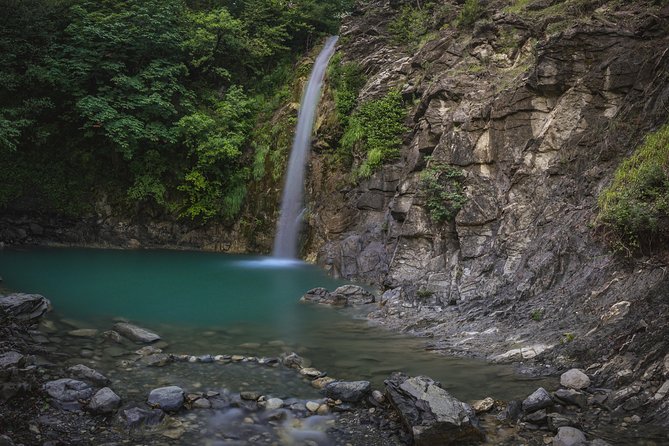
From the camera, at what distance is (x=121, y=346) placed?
7574 mm

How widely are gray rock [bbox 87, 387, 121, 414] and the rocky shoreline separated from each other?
0.01 meters

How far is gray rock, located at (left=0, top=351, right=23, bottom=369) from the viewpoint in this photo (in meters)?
5.73

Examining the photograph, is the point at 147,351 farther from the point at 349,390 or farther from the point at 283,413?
the point at 349,390

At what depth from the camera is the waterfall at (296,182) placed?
58.1 feet

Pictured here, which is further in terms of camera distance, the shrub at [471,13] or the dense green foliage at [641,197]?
the shrub at [471,13]

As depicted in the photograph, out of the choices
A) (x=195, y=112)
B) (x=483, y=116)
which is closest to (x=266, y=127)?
(x=195, y=112)

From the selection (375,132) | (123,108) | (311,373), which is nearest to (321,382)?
(311,373)

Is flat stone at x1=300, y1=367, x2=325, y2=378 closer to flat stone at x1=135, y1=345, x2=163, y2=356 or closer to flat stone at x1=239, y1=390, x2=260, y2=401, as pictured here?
flat stone at x1=239, y1=390, x2=260, y2=401

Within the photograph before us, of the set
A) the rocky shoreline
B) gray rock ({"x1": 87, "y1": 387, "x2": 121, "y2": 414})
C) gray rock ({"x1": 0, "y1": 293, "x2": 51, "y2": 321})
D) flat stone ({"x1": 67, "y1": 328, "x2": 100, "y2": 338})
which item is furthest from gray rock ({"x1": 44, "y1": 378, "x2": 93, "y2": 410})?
gray rock ({"x1": 0, "y1": 293, "x2": 51, "y2": 321})

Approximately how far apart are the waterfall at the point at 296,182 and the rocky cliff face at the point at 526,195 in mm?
2849

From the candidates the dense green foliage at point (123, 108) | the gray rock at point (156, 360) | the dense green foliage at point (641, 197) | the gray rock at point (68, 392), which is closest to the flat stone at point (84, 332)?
the gray rock at point (156, 360)

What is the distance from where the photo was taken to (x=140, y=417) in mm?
5066

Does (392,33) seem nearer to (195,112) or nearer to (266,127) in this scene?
(266,127)

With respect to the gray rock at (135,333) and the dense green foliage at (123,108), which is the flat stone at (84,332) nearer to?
the gray rock at (135,333)
